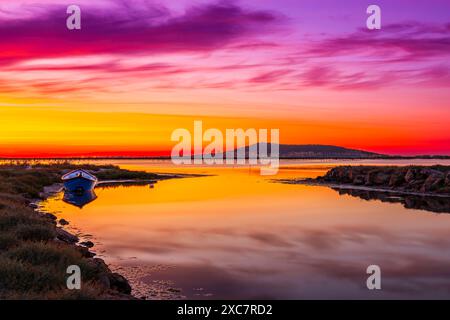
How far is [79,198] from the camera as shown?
42969 millimetres

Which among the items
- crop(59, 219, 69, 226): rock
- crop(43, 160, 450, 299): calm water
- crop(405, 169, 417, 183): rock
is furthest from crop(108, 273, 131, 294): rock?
crop(405, 169, 417, 183): rock

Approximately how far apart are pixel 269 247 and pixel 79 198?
85.6 ft

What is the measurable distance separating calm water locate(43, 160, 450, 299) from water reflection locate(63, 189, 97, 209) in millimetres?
1094

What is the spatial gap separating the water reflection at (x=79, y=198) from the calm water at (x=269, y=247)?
1.09m

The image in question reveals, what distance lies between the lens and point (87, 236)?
2331cm

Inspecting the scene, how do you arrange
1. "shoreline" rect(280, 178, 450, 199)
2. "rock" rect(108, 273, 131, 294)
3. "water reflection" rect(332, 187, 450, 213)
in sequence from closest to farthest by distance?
1. "rock" rect(108, 273, 131, 294)
2. "water reflection" rect(332, 187, 450, 213)
3. "shoreline" rect(280, 178, 450, 199)

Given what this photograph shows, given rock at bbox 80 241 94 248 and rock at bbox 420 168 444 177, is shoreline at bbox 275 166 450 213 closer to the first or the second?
rock at bbox 420 168 444 177

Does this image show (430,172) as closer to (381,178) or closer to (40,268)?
(381,178)

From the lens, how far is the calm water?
14930 millimetres

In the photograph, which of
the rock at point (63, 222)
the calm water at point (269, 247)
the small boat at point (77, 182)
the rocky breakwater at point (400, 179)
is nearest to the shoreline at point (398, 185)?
the rocky breakwater at point (400, 179)

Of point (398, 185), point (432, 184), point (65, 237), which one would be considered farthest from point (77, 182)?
point (432, 184)

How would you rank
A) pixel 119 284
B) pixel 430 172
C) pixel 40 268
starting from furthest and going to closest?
1. pixel 430 172
2. pixel 119 284
3. pixel 40 268

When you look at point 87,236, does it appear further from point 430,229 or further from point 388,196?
point 388,196
